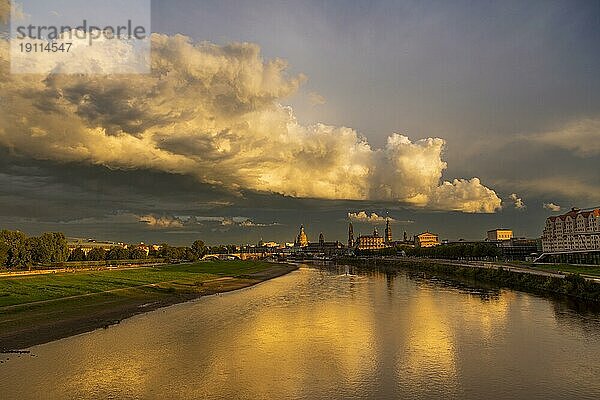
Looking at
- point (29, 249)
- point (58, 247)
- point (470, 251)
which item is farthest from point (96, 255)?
point (470, 251)

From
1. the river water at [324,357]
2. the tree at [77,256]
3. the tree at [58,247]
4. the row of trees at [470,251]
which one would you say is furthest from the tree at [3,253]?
the row of trees at [470,251]

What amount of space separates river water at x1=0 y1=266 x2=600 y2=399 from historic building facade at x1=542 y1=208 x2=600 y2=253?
119599 mm

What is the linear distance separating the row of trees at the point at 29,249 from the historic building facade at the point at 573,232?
502ft

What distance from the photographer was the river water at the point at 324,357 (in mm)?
25719

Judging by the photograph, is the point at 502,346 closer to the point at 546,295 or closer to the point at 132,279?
the point at 546,295

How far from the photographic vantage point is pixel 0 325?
41.0 meters

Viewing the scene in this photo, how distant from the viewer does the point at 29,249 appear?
121125 millimetres

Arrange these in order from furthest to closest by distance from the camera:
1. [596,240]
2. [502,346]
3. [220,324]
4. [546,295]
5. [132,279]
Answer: [596,240]
[132,279]
[546,295]
[220,324]
[502,346]

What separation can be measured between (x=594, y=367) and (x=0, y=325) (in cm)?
4572

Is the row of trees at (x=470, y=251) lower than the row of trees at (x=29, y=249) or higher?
lower

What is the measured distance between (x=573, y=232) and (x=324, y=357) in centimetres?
17140

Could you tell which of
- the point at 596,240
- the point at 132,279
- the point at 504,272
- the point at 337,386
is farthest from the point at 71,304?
the point at 596,240

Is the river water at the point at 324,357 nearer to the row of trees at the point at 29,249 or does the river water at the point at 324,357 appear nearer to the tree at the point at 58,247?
the row of trees at the point at 29,249

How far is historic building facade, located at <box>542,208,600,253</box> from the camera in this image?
6156 inches
